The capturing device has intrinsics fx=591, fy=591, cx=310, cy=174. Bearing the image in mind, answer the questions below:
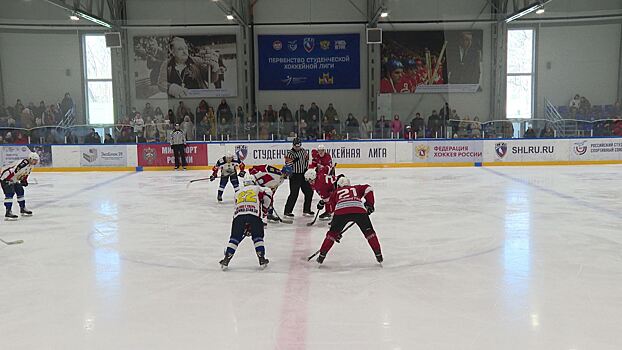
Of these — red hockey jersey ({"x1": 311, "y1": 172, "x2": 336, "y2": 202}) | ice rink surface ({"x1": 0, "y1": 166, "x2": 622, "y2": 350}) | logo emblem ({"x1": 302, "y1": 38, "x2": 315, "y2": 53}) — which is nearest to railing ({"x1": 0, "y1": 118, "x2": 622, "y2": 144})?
logo emblem ({"x1": 302, "y1": 38, "x2": 315, "y2": 53})

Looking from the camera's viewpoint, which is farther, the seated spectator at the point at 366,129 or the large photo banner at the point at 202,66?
the large photo banner at the point at 202,66

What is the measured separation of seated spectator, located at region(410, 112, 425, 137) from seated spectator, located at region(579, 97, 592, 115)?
4203mm

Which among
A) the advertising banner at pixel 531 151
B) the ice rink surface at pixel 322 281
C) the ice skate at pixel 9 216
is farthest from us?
the advertising banner at pixel 531 151

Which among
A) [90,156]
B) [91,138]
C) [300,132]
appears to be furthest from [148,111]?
[300,132]

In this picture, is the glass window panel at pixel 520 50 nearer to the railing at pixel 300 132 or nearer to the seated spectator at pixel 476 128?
the railing at pixel 300 132

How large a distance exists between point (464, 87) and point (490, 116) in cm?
109

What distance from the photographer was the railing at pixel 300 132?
15.4 m

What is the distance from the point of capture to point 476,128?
1568cm

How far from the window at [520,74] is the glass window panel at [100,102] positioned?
436 inches

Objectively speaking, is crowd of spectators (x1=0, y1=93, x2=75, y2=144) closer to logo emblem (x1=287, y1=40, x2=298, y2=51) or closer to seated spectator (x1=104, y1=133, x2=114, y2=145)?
seated spectator (x1=104, y1=133, x2=114, y2=145)

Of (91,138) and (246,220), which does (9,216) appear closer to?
(246,220)

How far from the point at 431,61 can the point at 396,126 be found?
439cm

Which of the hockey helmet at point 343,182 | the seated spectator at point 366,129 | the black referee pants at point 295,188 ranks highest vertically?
the seated spectator at point 366,129

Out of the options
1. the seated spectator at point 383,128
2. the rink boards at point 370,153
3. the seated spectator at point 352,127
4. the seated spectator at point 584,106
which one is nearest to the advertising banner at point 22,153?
the rink boards at point 370,153
